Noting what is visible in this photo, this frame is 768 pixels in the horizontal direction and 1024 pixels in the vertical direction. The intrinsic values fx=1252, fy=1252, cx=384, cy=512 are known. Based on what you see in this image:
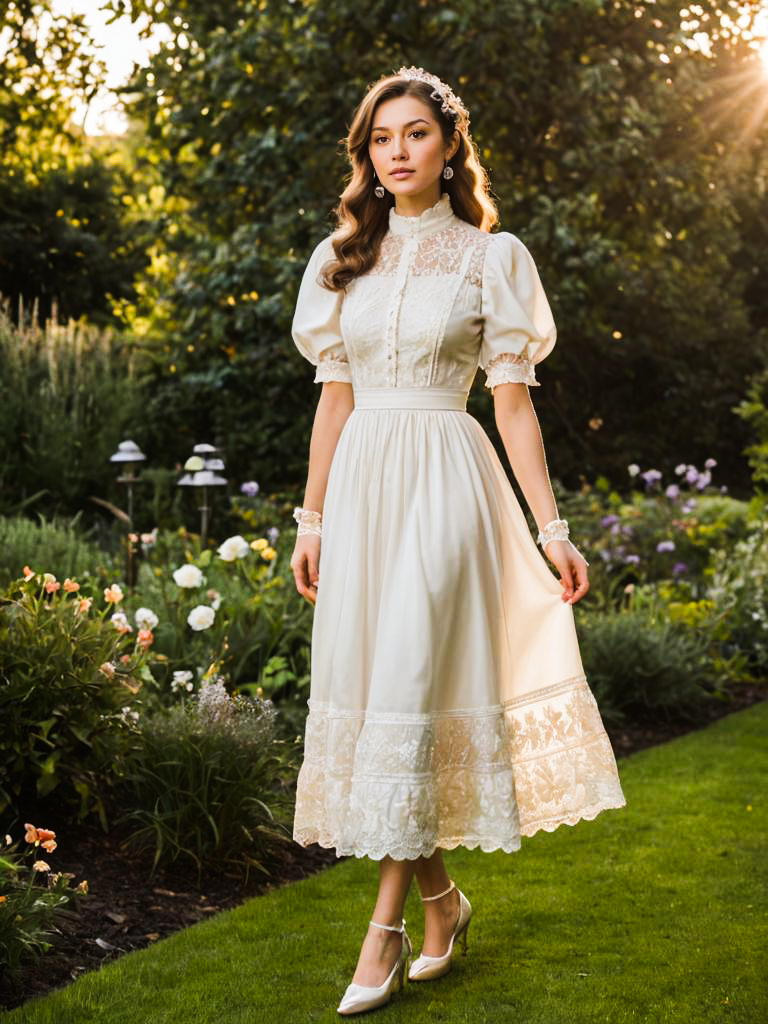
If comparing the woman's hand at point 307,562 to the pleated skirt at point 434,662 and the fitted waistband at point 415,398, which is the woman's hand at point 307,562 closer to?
the pleated skirt at point 434,662

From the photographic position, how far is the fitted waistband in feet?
9.34

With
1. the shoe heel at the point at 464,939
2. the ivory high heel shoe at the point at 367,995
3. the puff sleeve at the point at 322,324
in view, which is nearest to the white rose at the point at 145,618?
the puff sleeve at the point at 322,324

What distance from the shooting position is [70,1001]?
9.18ft

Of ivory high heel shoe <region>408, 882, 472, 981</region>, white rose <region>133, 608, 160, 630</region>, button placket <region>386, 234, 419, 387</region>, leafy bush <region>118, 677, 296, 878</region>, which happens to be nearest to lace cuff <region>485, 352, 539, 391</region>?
button placket <region>386, 234, 419, 387</region>

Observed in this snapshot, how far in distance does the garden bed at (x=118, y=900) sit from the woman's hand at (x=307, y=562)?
1.07 metres

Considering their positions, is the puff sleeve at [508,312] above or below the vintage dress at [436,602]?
above

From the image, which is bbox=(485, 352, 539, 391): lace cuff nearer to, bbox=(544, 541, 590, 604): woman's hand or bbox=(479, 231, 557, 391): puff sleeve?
bbox=(479, 231, 557, 391): puff sleeve

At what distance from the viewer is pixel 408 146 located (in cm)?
287

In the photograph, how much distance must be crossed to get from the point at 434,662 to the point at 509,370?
677 millimetres

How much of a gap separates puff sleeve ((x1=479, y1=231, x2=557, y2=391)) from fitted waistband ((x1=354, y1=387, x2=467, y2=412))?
91 millimetres

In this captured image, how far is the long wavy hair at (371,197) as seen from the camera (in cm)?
292

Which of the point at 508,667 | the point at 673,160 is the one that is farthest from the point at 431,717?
the point at 673,160

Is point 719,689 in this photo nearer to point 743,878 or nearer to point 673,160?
point 743,878

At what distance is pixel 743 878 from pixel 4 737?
223 centimetres
